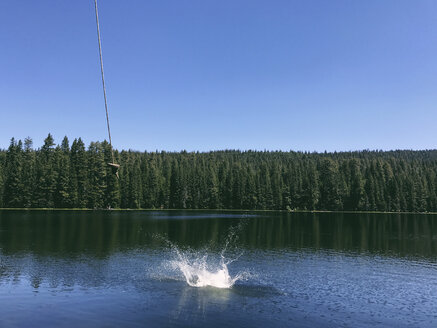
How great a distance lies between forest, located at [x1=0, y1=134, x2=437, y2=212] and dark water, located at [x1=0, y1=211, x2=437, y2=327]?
92993 millimetres

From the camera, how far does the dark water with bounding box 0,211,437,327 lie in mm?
22328

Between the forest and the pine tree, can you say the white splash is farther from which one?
the pine tree

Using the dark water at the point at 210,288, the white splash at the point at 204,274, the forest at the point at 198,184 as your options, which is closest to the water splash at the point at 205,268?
the white splash at the point at 204,274

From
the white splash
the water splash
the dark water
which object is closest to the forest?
the dark water

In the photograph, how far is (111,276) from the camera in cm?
3231

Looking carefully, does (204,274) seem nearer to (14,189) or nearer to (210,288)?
(210,288)

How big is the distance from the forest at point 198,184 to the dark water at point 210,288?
305 ft

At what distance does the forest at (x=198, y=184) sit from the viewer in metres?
144

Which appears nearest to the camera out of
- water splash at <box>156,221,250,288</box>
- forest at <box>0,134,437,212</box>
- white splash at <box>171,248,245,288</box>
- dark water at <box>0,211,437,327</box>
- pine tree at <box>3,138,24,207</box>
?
dark water at <box>0,211,437,327</box>

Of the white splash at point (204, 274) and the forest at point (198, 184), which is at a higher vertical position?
the forest at point (198, 184)

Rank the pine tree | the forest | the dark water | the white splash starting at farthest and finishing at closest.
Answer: the forest < the pine tree < the white splash < the dark water

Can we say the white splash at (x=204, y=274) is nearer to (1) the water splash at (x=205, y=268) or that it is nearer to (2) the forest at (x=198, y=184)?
(1) the water splash at (x=205, y=268)

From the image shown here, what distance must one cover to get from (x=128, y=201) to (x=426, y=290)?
5576 inches

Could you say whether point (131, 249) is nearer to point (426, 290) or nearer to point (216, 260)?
point (216, 260)
